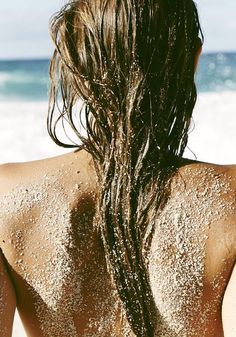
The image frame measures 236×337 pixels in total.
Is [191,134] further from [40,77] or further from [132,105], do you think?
[40,77]

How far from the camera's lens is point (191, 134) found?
8383mm

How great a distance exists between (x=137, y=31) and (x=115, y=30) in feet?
0.15

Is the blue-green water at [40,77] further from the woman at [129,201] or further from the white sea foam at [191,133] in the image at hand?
the woman at [129,201]

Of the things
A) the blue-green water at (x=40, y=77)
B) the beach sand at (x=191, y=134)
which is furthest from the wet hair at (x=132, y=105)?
the blue-green water at (x=40, y=77)

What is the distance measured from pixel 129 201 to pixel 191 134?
6.93 m

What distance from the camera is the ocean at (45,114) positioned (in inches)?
305

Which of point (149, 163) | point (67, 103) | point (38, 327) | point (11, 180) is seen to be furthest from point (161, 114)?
point (38, 327)

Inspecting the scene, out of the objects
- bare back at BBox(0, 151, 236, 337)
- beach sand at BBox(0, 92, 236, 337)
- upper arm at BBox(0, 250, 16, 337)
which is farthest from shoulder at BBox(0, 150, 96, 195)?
beach sand at BBox(0, 92, 236, 337)

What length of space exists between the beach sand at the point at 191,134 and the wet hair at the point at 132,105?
17.7 feet

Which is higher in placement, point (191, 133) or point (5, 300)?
point (5, 300)

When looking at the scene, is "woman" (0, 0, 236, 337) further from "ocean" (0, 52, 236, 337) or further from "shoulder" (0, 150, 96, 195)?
"ocean" (0, 52, 236, 337)

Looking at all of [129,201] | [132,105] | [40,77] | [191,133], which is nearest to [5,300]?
[129,201]

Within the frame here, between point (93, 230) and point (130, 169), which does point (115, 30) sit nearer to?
point (130, 169)

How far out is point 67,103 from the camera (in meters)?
1.62
